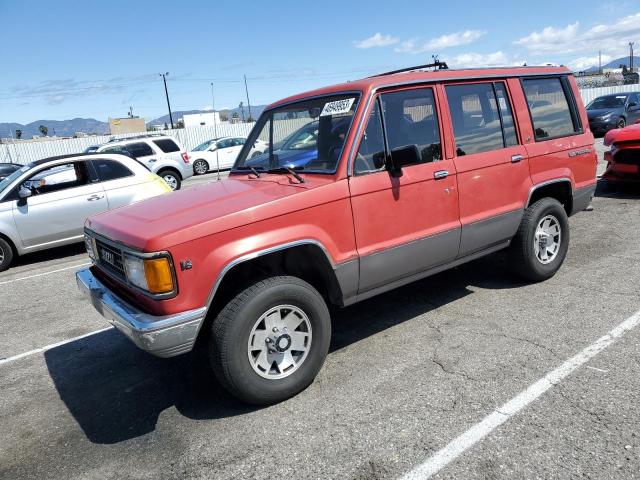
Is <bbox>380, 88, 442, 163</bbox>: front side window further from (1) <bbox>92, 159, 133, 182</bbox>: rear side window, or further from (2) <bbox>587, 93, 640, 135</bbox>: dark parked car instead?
(2) <bbox>587, 93, 640, 135</bbox>: dark parked car

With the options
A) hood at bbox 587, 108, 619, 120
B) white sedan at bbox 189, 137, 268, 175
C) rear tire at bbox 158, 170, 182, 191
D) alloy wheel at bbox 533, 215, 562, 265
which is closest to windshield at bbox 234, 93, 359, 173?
alloy wheel at bbox 533, 215, 562, 265

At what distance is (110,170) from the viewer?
344 inches

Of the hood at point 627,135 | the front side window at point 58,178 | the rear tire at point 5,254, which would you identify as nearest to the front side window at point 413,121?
the hood at point 627,135

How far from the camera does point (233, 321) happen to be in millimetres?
3113

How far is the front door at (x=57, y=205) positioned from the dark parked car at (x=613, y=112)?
18249mm

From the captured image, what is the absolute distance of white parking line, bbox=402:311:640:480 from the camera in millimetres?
2682

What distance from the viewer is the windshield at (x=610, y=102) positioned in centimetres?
2031

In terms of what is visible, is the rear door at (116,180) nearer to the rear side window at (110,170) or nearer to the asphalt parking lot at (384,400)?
the rear side window at (110,170)

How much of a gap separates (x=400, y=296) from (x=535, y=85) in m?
2.48

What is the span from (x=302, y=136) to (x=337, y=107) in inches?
19.1

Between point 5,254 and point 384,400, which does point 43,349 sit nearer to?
point 384,400

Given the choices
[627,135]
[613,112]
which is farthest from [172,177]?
[613,112]

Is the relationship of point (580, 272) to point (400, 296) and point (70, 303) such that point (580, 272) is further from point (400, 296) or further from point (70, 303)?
point (70, 303)

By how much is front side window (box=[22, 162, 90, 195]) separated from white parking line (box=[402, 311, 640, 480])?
25.2ft
